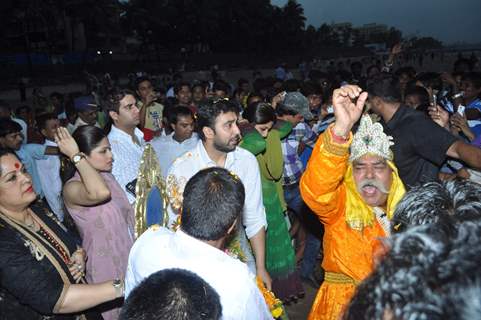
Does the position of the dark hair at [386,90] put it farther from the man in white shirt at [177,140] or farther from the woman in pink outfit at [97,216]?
the woman in pink outfit at [97,216]

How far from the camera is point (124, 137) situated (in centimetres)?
410

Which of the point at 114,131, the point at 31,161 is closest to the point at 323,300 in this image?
the point at 114,131

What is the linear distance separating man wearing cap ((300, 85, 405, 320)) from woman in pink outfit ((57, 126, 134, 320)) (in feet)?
4.64

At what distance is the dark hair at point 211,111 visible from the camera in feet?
10.9

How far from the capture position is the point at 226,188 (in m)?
2.16

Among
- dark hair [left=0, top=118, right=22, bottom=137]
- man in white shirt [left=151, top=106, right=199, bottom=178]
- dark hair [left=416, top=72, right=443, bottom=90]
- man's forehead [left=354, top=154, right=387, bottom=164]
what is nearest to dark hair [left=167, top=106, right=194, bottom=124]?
man in white shirt [left=151, top=106, right=199, bottom=178]

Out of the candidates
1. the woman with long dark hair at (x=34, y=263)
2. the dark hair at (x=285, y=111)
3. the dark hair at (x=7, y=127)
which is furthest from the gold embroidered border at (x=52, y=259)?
the dark hair at (x=7, y=127)

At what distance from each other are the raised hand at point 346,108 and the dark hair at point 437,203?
444 mm

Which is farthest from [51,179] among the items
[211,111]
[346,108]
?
[346,108]

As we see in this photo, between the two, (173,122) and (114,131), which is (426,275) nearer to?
(114,131)

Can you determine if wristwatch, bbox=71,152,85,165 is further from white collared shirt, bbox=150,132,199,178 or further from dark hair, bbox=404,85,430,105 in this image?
dark hair, bbox=404,85,430,105

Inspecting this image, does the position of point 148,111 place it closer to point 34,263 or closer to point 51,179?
point 51,179

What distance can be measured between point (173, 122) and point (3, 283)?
282 centimetres

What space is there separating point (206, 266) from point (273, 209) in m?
2.39
